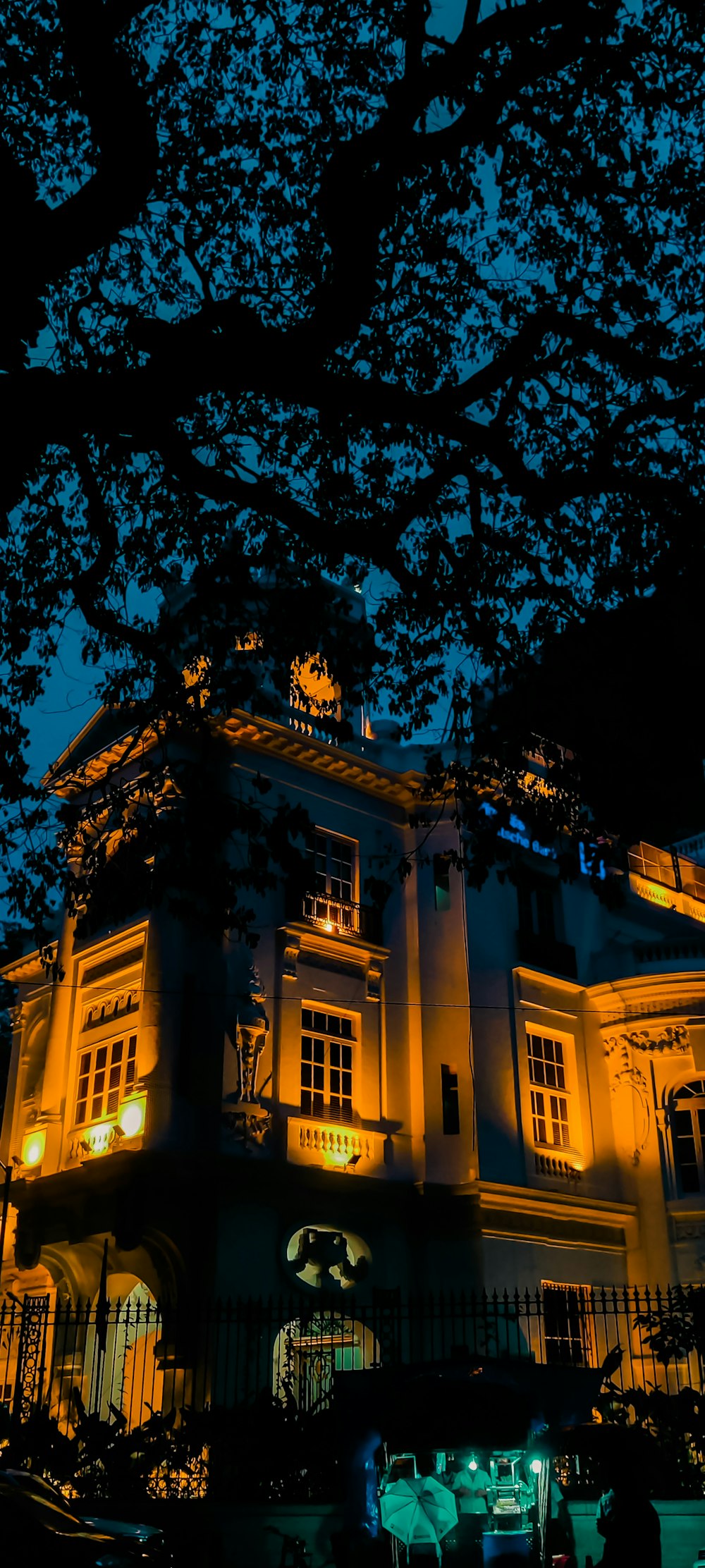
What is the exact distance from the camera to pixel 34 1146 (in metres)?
23.6

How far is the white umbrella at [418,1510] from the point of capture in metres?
10.6

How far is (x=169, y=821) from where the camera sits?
12641 millimetres

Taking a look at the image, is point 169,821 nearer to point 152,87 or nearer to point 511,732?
point 511,732

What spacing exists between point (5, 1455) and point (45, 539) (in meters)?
9.64

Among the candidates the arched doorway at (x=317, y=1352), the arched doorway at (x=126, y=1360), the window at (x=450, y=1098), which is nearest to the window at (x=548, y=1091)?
the window at (x=450, y=1098)

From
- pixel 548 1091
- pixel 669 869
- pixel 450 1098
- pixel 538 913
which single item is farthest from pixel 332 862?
pixel 669 869

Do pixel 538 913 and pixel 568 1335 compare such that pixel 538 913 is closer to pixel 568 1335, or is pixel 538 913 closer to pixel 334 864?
pixel 334 864

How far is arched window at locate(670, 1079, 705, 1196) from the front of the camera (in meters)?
24.1

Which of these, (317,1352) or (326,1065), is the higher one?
(326,1065)

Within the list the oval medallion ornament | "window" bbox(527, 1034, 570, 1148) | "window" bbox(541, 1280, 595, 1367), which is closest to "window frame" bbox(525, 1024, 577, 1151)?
"window" bbox(527, 1034, 570, 1148)

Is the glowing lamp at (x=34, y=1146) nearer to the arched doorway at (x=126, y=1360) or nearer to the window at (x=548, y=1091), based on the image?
the arched doorway at (x=126, y=1360)

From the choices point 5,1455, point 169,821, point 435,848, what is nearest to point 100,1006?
point 435,848

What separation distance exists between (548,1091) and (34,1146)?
9533 mm

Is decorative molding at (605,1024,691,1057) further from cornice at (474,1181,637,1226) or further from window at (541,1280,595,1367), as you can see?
window at (541,1280,595,1367)
